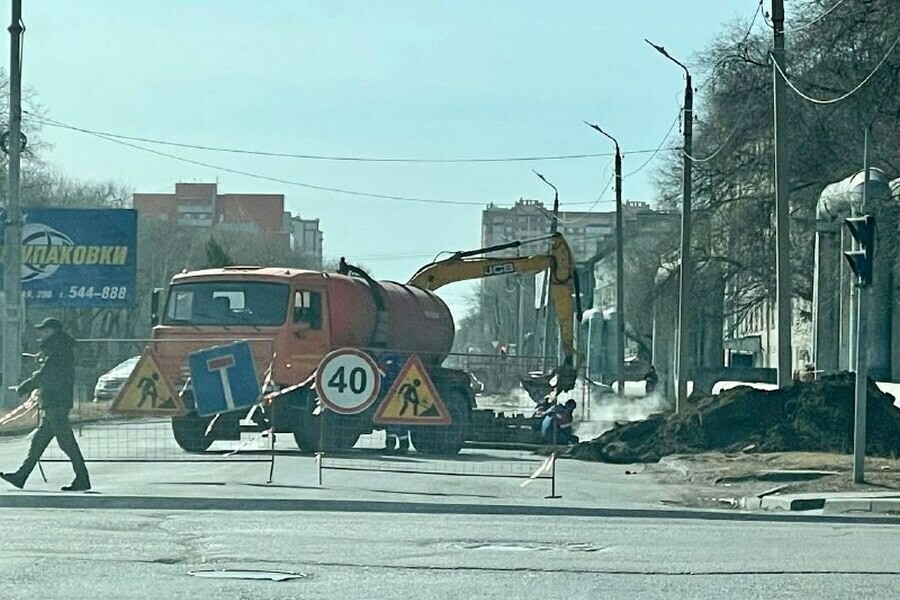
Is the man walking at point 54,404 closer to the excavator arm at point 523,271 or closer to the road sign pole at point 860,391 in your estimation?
the road sign pole at point 860,391

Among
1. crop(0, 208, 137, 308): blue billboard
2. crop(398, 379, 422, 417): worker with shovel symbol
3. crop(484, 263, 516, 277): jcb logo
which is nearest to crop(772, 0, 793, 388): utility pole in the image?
crop(484, 263, 516, 277): jcb logo

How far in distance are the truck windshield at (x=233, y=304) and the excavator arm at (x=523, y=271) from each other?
6721mm

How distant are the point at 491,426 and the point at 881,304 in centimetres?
1895

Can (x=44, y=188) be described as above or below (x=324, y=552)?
above

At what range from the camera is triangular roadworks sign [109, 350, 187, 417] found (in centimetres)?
2069

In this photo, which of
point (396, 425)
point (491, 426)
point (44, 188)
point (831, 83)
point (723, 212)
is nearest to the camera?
point (396, 425)

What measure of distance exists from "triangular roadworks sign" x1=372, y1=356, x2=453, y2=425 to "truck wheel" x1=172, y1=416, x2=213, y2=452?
10.3ft

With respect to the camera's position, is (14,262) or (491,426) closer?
(491,426)

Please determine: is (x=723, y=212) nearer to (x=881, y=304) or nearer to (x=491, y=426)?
(x=881, y=304)

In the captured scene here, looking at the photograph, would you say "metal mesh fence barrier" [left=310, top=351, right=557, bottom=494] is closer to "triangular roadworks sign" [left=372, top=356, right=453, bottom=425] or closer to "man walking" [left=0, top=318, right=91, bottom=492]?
"triangular roadworks sign" [left=372, top=356, right=453, bottom=425]

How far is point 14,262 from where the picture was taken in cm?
3164

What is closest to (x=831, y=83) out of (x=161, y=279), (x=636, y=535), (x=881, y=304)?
(x=881, y=304)

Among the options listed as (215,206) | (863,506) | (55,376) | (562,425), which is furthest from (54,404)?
(215,206)

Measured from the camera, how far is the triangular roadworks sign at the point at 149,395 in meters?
20.7
